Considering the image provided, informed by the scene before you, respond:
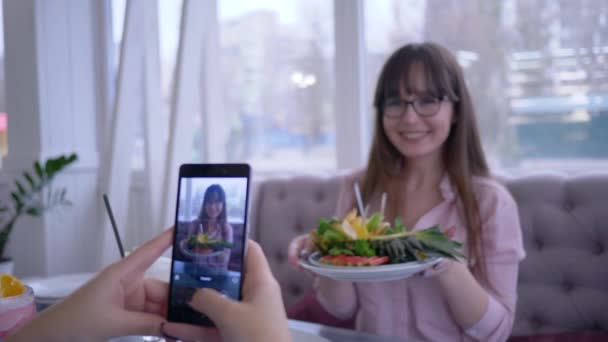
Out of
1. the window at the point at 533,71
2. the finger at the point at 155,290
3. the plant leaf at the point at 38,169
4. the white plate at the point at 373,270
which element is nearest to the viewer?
the finger at the point at 155,290

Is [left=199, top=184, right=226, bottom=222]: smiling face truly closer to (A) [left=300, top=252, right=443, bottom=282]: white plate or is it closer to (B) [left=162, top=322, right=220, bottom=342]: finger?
(B) [left=162, top=322, right=220, bottom=342]: finger

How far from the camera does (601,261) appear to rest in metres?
1.39

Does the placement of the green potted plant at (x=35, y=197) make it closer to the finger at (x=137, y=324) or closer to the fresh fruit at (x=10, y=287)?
the fresh fruit at (x=10, y=287)

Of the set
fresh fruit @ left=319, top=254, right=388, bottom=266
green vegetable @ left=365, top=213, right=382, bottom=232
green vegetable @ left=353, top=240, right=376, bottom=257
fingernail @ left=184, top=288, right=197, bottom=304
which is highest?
green vegetable @ left=365, top=213, right=382, bottom=232

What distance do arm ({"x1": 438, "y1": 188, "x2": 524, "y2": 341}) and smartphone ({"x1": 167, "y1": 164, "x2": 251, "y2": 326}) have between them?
0.60 metres

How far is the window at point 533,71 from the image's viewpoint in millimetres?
1786

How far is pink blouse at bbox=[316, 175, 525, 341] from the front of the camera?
4.03 ft

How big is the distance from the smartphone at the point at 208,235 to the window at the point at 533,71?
59.0 inches

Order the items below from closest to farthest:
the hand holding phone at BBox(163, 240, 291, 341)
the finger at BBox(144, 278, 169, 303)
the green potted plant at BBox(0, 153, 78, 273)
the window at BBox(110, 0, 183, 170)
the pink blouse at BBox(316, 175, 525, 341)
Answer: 1. the hand holding phone at BBox(163, 240, 291, 341)
2. the finger at BBox(144, 278, 169, 303)
3. the pink blouse at BBox(316, 175, 525, 341)
4. the green potted plant at BBox(0, 153, 78, 273)
5. the window at BBox(110, 0, 183, 170)

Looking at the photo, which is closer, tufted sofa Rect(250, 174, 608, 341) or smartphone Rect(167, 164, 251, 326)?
smartphone Rect(167, 164, 251, 326)

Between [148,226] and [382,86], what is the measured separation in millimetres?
1834

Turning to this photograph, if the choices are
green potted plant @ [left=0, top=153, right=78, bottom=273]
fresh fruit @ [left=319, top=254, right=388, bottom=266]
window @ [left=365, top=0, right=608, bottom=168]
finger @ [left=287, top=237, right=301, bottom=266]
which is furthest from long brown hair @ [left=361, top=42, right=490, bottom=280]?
green potted plant @ [left=0, top=153, right=78, bottom=273]

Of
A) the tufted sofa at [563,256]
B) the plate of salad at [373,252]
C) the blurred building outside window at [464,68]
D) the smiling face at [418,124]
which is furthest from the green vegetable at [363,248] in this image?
the blurred building outside window at [464,68]

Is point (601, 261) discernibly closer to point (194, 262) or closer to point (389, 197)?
point (389, 197)
